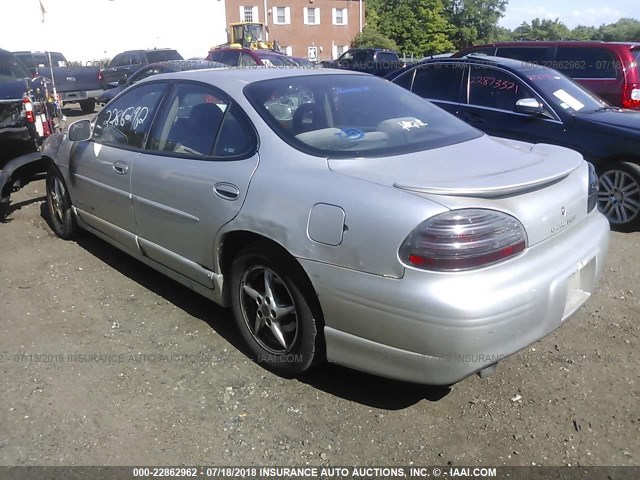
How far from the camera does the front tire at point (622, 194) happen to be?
5523 mm

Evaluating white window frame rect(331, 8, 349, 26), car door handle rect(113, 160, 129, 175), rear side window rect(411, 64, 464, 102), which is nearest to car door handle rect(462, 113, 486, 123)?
rear side window rect(411, 64, 464, 102)

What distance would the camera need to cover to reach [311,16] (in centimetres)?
4847

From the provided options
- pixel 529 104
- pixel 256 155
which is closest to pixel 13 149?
pixel 256 155

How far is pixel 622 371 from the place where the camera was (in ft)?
10.6

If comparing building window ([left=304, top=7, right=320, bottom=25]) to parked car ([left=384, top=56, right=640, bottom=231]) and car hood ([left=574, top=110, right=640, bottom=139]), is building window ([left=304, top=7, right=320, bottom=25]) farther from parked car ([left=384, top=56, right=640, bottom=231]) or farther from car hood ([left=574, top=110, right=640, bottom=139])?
car hood ([left=574, top=110, right=640, bottom=139])

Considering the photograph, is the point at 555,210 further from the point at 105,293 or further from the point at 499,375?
the point at 105,293

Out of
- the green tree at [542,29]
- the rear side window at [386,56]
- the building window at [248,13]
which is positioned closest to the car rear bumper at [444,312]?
the rear side window at [386,56]

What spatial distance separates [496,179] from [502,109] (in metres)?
4.04

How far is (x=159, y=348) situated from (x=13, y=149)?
4368mm

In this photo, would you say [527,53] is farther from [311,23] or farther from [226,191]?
[311,23]

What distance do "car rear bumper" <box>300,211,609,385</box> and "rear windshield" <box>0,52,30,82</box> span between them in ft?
30.1

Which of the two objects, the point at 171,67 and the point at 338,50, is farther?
the point at 338,50

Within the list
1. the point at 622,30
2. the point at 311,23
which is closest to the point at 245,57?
the point at 311,23

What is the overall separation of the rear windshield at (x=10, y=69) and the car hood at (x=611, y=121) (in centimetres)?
873
